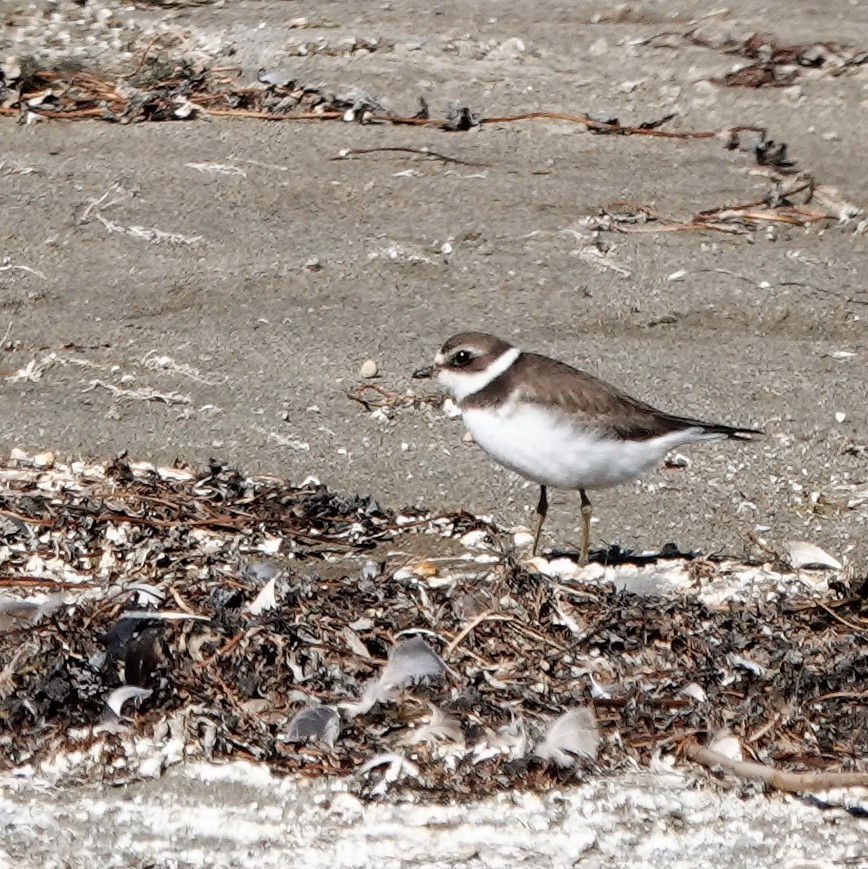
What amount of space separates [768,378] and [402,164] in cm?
203

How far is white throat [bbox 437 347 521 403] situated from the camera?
5.14 metres

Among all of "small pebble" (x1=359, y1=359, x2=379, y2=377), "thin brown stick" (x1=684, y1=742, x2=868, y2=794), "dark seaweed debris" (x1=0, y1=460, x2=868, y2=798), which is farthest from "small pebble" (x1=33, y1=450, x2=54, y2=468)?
"thin brown stick" (x1=684, y1=742, x2=868, y2=794)

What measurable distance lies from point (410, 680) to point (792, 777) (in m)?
0.91

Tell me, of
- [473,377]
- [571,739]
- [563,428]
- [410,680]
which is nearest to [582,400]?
[563,428]

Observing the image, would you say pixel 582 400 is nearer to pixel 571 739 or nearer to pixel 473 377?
pixel 473 377

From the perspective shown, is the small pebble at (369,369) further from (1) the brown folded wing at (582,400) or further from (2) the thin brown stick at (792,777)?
(2) the thin brown stick at (792,777)

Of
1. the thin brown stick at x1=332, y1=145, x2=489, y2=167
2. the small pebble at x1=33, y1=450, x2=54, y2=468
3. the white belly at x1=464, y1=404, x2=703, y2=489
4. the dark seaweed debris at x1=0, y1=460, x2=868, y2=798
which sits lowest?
the small pebble at x1=33, y1=450, x2=54, y2=468

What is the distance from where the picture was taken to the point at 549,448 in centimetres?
486

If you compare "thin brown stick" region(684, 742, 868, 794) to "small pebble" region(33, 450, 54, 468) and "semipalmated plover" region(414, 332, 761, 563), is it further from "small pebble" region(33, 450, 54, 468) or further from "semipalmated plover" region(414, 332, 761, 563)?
"small pebble" region(33, 450, 54, 468)

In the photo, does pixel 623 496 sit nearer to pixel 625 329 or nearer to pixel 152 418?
pixel 625 329

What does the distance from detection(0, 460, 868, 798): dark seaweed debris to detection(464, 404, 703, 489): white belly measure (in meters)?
0.39

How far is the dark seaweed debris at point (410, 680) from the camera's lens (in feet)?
12.4

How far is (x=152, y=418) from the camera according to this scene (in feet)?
18.7

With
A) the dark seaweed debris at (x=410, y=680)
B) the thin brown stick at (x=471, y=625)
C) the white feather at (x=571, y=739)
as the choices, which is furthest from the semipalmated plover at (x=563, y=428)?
the white feather at (x=571, y=739)
